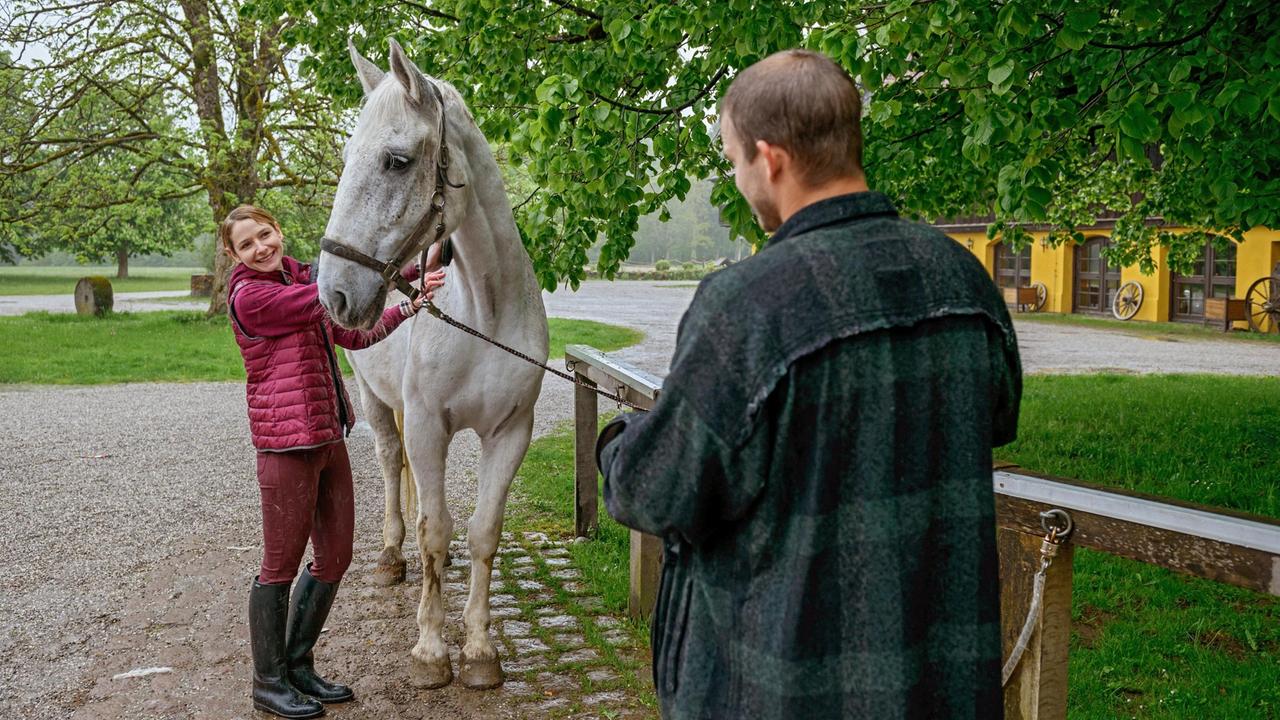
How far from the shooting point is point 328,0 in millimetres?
7941

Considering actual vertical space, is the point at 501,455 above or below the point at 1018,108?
below

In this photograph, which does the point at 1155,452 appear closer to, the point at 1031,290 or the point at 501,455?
the point at 501,455

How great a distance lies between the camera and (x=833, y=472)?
1.45 m

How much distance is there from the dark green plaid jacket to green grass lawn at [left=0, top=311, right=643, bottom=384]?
14.6 meters

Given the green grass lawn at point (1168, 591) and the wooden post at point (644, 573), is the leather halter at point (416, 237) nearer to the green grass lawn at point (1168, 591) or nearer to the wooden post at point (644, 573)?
the wooden post at point (644, 573)

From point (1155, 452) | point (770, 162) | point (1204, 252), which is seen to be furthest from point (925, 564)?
point (1204, 252)

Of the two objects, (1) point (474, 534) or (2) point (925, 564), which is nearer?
(2) point (925, 564)

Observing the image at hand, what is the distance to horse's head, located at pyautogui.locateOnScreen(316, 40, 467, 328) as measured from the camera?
10.2ft

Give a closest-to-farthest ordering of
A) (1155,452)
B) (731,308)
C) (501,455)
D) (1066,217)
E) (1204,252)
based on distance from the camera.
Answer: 1. (731,308)
2. (501,455)
3. (1155,452)
4. (1066,217)
5. (1204,252)

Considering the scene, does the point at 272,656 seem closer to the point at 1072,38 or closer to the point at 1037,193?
the point at 1037,193

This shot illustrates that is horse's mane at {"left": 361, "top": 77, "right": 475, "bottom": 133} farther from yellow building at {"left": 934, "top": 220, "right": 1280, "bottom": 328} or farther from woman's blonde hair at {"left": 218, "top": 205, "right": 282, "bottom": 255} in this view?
yellow building at {"left": 934, "top": 220, "right": 1280, "bottom": 328}

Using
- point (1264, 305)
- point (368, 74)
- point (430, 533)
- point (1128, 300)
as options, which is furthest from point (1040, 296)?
point (368, 74)

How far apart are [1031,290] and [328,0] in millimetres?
26283

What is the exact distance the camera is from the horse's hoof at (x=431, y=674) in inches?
159
